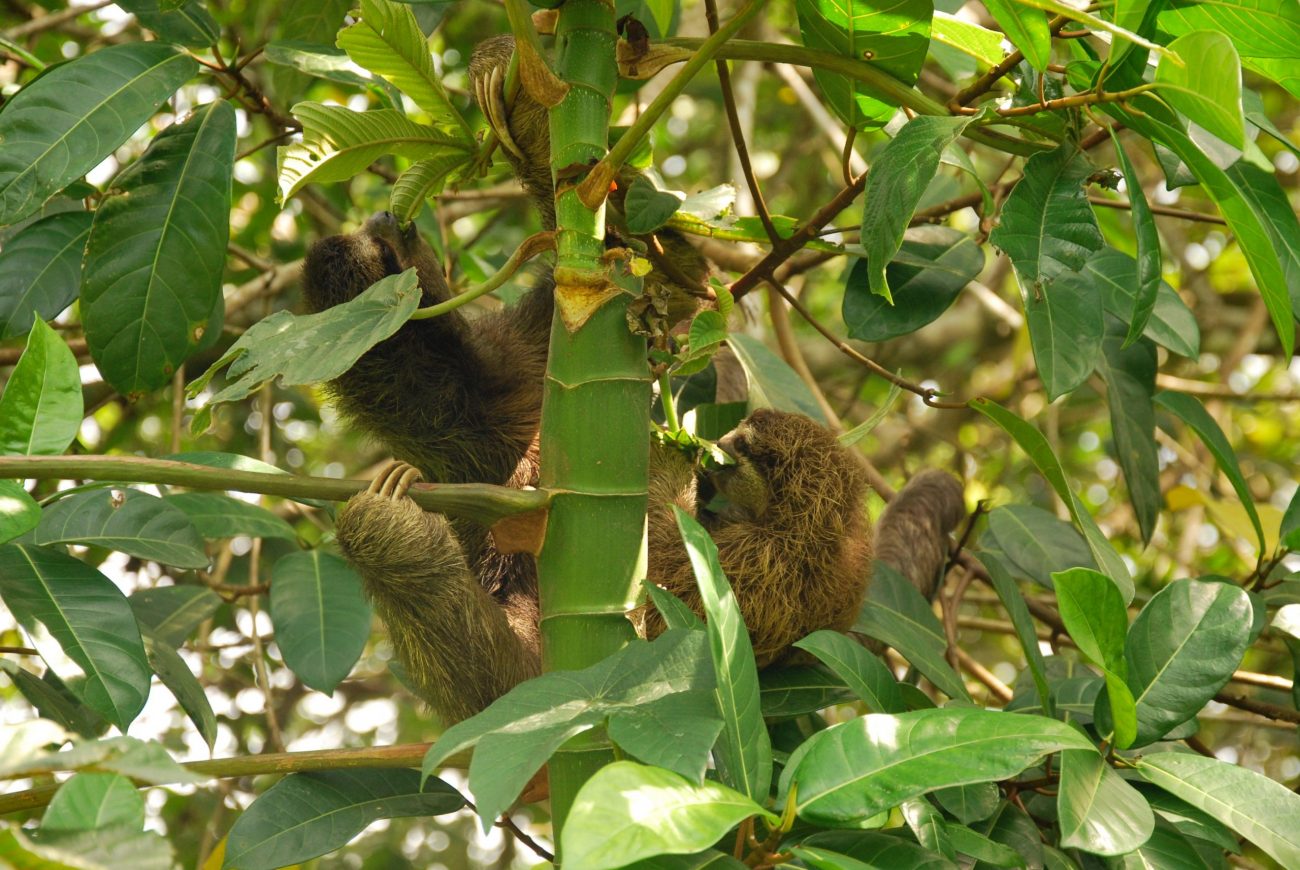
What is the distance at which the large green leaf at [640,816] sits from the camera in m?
1.07

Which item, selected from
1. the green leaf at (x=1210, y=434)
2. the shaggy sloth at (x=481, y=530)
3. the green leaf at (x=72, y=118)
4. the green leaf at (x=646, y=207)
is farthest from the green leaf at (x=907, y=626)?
the green leaf at (x=72, y=118)

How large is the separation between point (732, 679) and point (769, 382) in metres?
1.52

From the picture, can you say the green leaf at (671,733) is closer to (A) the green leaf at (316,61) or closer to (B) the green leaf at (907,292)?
(B) the green leaf at (907,292)

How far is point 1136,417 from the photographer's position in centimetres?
279

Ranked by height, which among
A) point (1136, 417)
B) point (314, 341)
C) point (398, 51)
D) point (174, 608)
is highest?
point (398, 51)

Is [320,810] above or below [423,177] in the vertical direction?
below

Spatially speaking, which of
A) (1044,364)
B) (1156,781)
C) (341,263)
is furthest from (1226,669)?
(341,263)

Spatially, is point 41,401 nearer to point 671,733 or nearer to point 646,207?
point 646,207

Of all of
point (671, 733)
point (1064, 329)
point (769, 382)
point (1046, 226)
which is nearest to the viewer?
point (671, 733)

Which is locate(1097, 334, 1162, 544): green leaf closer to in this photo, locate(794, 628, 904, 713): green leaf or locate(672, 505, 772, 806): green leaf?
locate(794, 628, 904, 713): green leaf

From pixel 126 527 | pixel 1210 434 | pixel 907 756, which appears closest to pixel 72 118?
pixel 126 527

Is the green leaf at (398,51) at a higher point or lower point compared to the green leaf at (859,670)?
higher

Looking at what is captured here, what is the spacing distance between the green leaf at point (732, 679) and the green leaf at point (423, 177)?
0.97m

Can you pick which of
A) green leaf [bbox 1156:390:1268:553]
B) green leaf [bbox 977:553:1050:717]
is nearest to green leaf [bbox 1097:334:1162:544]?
green leaf [bbox 1156:390:1268:553]
